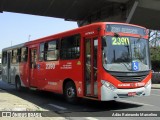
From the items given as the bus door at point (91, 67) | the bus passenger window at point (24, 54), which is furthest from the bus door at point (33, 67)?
the bus door at point (91, 67)

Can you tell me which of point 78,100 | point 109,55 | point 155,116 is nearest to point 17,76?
point 78,100

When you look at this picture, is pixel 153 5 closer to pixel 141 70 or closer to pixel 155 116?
pixel 141 70

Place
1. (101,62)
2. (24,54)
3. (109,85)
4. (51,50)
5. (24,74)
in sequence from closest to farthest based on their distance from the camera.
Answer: (109,85) < (101,62) < (51,50) < (24,74) < (24,54)

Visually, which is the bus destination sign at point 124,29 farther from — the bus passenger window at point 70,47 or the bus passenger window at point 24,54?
the bus passenger window at point 24,54

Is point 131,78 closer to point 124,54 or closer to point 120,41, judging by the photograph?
point 124,54

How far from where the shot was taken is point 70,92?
14688 mm

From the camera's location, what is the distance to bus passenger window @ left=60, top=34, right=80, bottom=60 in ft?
46.1

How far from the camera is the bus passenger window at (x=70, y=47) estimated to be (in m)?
14.1

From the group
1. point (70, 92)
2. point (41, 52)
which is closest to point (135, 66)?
point (70, 92)

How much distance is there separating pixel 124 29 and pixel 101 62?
1659 millimetres

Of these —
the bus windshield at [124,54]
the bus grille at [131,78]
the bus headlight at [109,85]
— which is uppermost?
the bus windshield at [124,54]

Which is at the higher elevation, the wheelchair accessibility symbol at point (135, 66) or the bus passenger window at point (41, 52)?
the bus passenger window at point (41, 52)

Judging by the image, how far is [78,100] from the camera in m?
15.0

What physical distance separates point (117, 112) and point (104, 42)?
2.49 m
